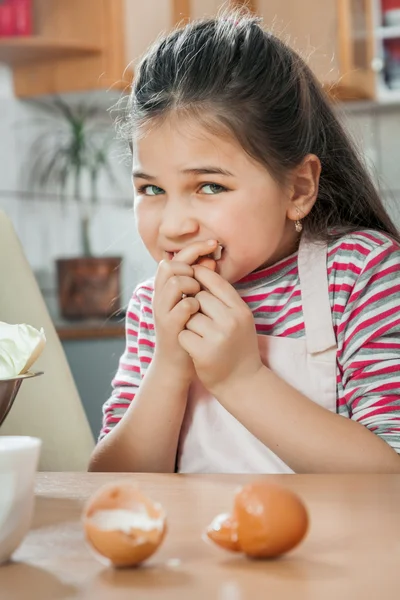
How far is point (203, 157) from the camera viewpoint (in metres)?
1.11

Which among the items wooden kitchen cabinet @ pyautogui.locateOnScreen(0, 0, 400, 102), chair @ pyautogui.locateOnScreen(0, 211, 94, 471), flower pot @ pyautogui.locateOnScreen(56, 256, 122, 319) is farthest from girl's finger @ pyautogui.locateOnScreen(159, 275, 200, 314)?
wooden kitchen cabinet @ pyautogui.locateOnScreen(0, 0, 400, 102)

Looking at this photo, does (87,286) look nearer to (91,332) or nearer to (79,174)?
(91,332)

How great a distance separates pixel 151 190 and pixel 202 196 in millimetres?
74

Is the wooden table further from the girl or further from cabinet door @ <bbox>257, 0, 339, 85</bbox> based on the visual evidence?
cabinet door @ <bbox>257, 0, 339, 85</bbox>

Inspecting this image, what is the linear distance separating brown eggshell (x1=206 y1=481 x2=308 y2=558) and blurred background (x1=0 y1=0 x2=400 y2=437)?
2.51m

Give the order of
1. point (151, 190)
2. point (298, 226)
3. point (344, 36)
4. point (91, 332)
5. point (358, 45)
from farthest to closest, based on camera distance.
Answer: point (358, 45), point (344, 36), point (91, 332), point (298, 226), point (151, 190)

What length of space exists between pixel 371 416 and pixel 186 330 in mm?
228

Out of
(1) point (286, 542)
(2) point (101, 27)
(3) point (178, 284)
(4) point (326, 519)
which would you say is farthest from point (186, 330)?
(2) point (101, 27)

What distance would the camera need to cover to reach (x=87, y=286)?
3.26 meters

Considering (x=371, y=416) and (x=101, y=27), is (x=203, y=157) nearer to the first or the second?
(x=371, y=416)

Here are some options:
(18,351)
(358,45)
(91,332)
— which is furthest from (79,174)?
(18,351)

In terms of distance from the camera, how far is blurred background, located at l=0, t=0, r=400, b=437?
324 centimetres

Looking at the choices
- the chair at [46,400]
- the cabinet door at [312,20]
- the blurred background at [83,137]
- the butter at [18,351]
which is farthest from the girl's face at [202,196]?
the cabinet door at [312,20]

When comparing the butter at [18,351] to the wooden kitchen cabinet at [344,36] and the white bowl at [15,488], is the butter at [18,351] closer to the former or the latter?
the white bowl at [15,488]
